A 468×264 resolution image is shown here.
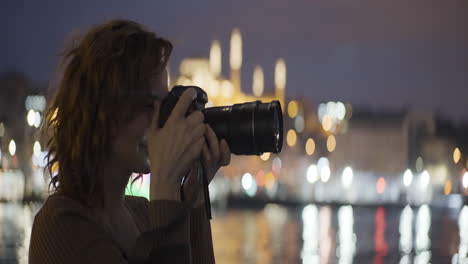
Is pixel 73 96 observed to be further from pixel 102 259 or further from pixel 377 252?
pixel 377 252

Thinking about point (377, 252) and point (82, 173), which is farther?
point (377, 252)

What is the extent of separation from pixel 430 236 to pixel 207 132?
22.7m

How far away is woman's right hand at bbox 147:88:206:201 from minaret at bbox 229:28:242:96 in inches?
3092

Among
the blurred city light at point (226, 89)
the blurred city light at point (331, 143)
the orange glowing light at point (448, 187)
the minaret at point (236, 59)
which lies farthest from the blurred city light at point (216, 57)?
the orange glowing light at point (448, 187)

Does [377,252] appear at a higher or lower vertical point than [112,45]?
lower

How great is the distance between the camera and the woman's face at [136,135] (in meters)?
1.26

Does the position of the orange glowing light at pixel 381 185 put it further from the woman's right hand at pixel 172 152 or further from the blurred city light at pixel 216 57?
the woman's right hand at pixel 172 152

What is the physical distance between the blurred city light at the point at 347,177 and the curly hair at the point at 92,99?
2253 inches

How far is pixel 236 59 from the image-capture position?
97.4 m

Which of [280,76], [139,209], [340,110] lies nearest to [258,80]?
[280,76]

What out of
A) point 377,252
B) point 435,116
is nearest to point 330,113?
point 435,116

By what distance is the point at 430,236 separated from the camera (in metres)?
23.3

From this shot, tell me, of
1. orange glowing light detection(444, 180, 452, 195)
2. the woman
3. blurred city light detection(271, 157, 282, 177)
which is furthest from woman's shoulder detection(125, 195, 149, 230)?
blurred city light detection(271, 157, 282, 177)

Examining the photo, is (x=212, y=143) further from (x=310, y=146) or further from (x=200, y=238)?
(x=310, y=146)
